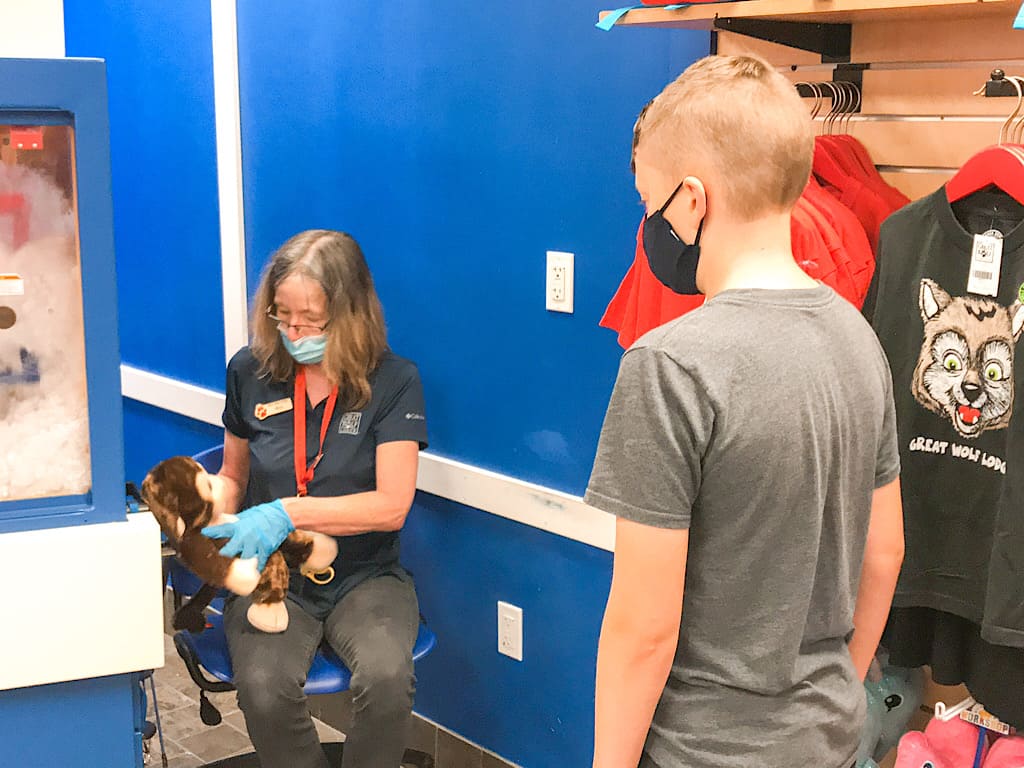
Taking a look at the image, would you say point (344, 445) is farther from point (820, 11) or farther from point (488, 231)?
point (820, 11)

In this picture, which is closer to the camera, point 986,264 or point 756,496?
point 756,496

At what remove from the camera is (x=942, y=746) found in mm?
2021

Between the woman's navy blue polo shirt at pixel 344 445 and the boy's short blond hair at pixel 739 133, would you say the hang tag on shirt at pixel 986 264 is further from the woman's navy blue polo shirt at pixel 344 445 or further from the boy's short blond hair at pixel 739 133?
the woman's navy blue polo shirt at pixel 344 445

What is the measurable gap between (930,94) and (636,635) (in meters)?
1.23

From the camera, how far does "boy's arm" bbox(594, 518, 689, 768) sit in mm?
1200

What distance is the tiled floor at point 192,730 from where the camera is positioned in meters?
3.14

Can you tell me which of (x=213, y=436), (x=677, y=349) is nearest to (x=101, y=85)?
(x=677, y=349)

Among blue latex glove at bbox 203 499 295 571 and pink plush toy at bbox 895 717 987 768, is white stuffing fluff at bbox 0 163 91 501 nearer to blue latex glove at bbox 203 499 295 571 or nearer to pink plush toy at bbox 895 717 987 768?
blue latex glove at bbox 203 499 295 571

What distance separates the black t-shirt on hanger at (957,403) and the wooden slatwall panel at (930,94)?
0.19 metres

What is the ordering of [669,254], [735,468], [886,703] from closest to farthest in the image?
[735,468], [669,254], [886,703]

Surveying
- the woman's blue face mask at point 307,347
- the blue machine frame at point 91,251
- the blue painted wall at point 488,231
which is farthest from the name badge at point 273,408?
the blue machine frame at point 91,251

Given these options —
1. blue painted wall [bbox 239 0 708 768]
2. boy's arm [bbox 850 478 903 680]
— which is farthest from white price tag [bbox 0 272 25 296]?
boy's arm [bbox 850 478 903 680]

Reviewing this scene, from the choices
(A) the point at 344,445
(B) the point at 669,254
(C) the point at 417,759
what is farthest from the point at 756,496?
(C) the point at 417,759

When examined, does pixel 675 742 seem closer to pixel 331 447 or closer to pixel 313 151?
pixel 331 447
